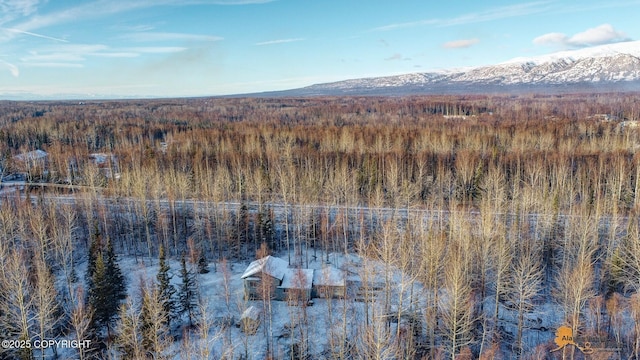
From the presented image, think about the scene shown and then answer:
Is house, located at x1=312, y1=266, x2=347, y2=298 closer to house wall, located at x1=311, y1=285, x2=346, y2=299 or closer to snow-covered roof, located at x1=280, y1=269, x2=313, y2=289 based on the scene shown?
house wall, located at x1=311, y1=285, x2=346, y2=299

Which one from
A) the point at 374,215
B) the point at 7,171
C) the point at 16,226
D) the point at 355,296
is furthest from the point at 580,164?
the point at 7,171

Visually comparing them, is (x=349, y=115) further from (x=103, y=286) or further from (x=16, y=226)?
Answer: (x=103, y=286)

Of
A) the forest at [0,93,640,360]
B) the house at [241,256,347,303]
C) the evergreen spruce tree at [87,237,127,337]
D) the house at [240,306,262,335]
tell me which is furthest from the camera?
the house at [241,256,347,303]

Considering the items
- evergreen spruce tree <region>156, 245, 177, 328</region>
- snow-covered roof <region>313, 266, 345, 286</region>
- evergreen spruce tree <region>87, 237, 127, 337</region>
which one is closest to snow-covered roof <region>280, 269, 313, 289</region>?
snow-covered roof <region>313, 266, 345, 286</region>

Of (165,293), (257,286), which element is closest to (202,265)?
(257,286)

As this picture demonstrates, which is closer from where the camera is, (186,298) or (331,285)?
(186,298)

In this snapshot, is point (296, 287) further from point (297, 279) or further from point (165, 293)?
point (165, 293)
